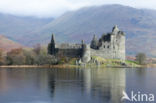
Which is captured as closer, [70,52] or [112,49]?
[70,52]

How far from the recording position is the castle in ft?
409

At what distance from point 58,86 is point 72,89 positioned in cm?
439

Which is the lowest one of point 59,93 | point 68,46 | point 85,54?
point 59,93

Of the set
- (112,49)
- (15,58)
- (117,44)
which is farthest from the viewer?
(117,44)

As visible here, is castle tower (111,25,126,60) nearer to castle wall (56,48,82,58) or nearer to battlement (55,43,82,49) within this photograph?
battlement (55,43,82,49)

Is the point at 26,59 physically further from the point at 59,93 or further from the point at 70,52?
the point at 59,93

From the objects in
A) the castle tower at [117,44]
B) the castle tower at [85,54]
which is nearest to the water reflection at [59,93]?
the castle tower at [85,54]

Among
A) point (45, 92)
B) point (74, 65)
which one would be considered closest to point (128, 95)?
point (45, 92)

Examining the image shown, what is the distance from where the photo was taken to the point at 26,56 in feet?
411

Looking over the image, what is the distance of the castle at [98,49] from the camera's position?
4914 inches

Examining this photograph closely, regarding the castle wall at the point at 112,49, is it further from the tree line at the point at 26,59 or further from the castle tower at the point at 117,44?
the tree line at the point at 26,59

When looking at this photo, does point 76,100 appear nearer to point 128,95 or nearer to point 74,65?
point 128,95

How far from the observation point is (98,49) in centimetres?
13162

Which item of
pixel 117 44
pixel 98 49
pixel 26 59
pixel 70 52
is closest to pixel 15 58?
pixel 26 59
